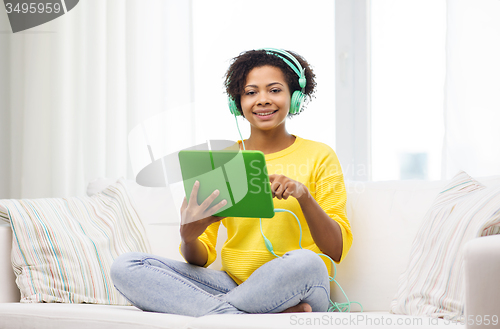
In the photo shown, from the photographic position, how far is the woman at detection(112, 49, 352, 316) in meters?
1.05

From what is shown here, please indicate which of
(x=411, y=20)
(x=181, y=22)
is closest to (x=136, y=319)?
(x=181, y=22)

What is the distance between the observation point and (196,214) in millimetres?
1096

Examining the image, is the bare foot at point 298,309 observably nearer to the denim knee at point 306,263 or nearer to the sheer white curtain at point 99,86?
the denim knee at point 306,263

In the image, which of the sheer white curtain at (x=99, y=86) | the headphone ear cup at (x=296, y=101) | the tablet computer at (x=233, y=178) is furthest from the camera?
the sheer white curtain at (x=99, y=86)

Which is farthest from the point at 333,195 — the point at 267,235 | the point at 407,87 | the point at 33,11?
the point at 33,11

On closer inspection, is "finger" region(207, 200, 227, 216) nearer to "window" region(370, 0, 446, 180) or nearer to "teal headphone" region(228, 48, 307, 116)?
"teal headphone" region(228, 48, 307, 116)

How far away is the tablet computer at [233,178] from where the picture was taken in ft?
3.30

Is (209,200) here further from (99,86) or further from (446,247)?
(99,86)

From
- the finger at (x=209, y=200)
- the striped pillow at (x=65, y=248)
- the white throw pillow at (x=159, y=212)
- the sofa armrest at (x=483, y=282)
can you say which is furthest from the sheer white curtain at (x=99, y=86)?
the sofa armrest at (x=483, y=282)

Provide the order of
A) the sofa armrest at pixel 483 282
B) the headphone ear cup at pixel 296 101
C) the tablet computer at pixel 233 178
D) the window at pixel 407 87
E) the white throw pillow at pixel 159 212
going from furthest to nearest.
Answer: the window at pixel 407 87
the white throw pillow at pixel 159 212
the headphone ear cup at pixel 296 101
the tablet computer at pixel 233 178
the sofa armrest at pixel 483 282

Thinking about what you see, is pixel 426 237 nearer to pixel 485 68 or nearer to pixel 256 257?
pixel 256 257

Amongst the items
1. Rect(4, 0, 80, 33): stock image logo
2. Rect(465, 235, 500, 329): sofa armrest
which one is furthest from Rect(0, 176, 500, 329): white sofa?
Rect(4, 0, 80, 33): stock image logo

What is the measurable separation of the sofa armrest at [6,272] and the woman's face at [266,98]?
0.78m

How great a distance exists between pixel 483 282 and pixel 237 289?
0.56m
